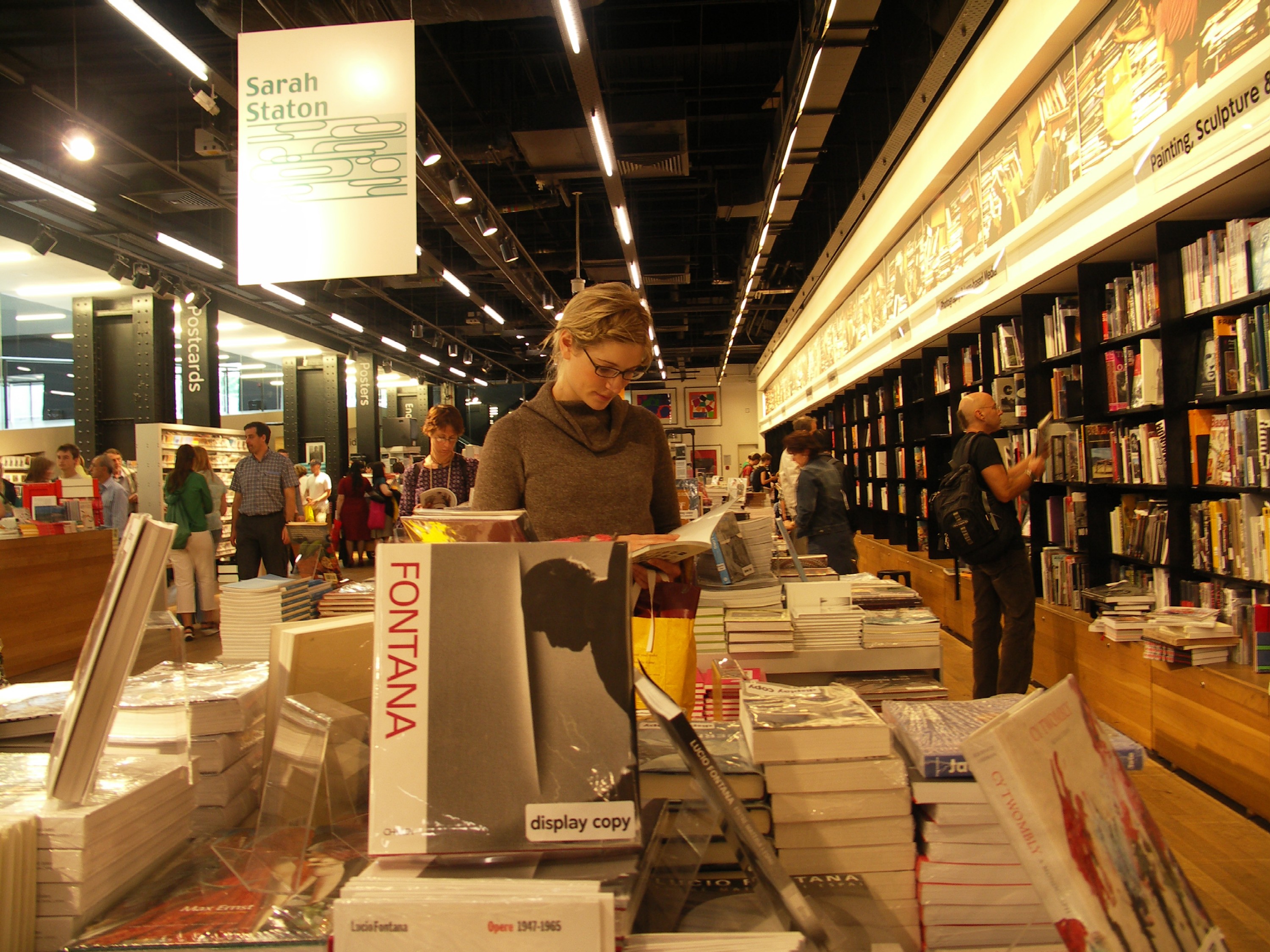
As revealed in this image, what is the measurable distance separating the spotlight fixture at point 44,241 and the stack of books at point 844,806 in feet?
33.4

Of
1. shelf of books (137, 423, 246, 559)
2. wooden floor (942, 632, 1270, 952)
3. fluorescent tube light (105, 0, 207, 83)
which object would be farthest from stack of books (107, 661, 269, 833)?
shelf of books (137, 423, 246, 559)

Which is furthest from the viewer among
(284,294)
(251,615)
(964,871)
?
(284,294)

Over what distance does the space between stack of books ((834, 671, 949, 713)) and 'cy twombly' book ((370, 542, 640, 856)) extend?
137cm

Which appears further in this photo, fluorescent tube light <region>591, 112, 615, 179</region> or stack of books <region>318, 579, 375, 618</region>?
fluorescent tube light <region>591, 112, 615, 179</region>

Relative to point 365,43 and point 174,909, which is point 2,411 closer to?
point 365,43

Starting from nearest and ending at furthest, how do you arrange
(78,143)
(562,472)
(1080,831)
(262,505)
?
(1080,831)
(562,472)
(78,143)
(262,505)

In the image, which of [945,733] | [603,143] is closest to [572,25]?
[603,143]

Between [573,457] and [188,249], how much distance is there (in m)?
8.87

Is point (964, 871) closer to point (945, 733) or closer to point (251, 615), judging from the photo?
point (945, 733)

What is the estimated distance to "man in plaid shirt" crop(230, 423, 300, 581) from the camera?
6.21 metres

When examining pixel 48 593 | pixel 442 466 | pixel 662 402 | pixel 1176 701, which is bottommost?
pixel 1176 701

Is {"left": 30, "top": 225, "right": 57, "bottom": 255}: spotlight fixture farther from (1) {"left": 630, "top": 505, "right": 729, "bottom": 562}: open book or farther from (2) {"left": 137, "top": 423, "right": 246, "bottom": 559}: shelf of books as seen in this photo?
(1) {"left": 630, "top": 505, "right": 729, "bottom": 562}: open book

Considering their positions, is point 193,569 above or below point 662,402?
below

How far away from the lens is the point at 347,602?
7.67 ft
